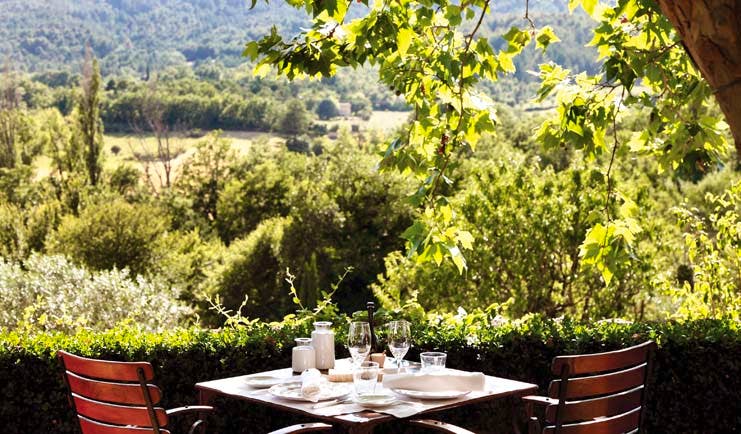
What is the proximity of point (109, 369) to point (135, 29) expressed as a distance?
3612 inches

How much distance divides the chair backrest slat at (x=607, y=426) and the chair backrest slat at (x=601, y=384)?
113 millimetres

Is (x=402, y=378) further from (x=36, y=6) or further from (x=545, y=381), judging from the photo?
(x=36, y=6)

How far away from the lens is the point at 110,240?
25.8m

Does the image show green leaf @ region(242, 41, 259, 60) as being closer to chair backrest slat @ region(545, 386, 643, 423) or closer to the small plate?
the small plate

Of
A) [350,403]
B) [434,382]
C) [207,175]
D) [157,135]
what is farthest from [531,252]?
[157,135]

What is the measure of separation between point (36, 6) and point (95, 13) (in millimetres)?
5828

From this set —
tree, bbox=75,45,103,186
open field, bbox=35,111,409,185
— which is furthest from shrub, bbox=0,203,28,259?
open field, bbox=35,111,409,185

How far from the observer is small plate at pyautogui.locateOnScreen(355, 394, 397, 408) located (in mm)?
3232

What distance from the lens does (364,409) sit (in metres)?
3.20

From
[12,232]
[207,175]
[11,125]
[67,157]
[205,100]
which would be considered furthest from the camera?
[205,100]

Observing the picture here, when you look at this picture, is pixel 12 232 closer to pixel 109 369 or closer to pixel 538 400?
pixel 109 369

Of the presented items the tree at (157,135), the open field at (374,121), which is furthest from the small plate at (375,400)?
the open field at (374,121)

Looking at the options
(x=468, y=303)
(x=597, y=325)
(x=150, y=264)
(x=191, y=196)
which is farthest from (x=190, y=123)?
(x=597, y=325)

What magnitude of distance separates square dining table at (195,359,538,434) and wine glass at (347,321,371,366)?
153 mm
